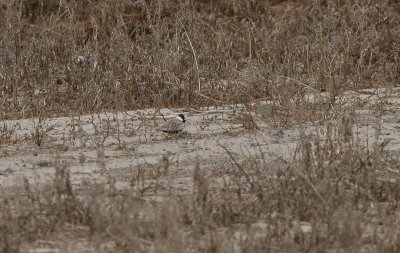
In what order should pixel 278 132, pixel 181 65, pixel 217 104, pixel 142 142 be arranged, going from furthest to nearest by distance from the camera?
pixel 181 65, pixel 217 104, pixel 278 132, pixel 142 142

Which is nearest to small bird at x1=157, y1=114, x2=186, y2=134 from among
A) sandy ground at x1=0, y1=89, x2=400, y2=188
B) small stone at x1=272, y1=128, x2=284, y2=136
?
sandy ground at x1=0, y1=89, x2=400, y2=188

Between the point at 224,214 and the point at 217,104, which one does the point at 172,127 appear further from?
the point at 224,214

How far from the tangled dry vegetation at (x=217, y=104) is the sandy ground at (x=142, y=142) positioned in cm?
14

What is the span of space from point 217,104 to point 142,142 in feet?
4.85

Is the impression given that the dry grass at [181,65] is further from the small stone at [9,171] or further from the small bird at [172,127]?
the small stone at [9,171]

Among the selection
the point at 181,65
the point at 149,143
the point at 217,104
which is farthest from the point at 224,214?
the point at 181,65

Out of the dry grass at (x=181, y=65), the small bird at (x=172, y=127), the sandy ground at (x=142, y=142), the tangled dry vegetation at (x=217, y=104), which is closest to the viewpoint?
the tangled dry vegetation at (x=217, y=104)

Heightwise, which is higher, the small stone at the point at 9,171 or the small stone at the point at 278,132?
the small stone at the point at 9,171

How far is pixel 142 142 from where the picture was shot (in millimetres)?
5844

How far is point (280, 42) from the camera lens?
8477 mm

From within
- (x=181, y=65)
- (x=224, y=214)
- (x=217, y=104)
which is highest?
(x=224, y=214)

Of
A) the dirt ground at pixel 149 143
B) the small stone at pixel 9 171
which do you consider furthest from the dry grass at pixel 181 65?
the small stone at pixel 9 171

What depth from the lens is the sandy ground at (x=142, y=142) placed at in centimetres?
495

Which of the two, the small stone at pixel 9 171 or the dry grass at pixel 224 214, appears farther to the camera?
the small stone at pixel 9 171
